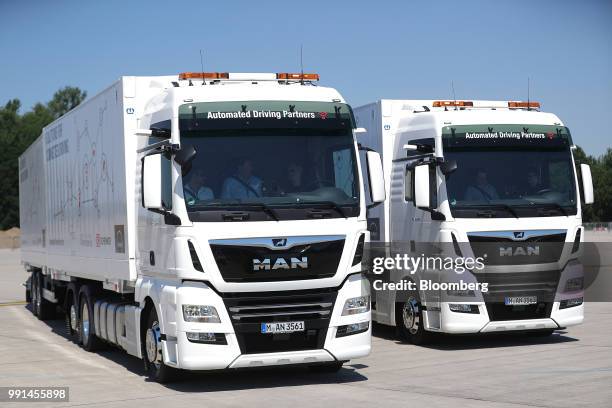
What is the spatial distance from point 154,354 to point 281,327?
172 centimetres

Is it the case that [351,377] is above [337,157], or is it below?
below

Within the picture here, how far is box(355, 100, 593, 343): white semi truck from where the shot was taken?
45.2 ft

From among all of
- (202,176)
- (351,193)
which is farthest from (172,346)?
(351,193)

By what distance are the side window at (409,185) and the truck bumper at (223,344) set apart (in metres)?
3.20

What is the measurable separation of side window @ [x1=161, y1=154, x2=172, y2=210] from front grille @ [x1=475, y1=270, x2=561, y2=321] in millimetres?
4866

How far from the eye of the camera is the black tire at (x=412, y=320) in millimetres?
14578

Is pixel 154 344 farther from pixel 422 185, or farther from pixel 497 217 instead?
pixel 497 217

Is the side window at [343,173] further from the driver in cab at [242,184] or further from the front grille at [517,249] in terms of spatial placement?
the front grille at [517,249]

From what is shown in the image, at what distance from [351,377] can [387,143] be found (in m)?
4.94

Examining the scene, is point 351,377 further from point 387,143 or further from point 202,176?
point 387,143

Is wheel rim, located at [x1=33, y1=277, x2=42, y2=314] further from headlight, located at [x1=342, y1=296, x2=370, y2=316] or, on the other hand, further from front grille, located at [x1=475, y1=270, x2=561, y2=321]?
headlight, located at [x1=342, y1=296, x2=370, y2=316]

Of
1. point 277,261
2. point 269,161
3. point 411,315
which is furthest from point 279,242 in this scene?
point 411,315

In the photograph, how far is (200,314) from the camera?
10484 millimetres

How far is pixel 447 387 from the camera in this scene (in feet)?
34.5
